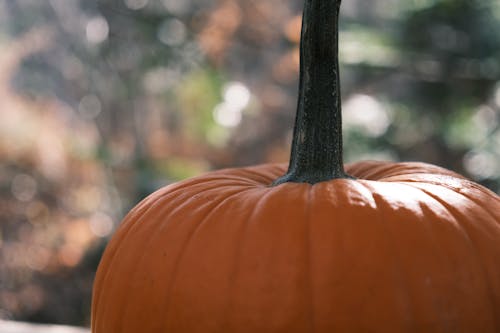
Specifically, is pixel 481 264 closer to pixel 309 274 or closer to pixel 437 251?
pixel 437 251

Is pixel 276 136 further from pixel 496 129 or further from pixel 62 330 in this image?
Answer: pixel 62 330

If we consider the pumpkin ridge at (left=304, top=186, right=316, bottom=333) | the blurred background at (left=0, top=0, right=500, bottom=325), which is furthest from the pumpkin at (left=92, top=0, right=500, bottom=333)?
the blurred background at (left=0, top=0, right=500, bottom=325)

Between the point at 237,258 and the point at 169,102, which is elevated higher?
the point at 237,258

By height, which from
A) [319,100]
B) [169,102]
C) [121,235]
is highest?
[319,100]

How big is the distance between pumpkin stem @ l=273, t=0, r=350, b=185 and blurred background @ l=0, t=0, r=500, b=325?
1561 mm

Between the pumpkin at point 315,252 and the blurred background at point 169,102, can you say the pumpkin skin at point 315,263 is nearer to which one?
the pumpkin at point 315,252

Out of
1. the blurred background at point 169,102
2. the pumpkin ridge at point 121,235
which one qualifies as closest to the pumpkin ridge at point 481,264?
the pumpkin ridge at point 121,235

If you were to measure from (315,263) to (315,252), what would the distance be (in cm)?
1

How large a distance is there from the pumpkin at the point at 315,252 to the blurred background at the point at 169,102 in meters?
1.58

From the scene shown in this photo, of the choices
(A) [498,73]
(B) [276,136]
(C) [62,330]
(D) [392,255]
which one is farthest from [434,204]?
(B) [276,136]

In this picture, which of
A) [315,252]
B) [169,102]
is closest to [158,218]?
[315,252]

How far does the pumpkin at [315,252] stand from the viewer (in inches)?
26.3

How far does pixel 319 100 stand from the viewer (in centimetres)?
85

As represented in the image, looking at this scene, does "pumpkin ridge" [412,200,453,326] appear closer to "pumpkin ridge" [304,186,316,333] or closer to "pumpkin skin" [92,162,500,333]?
"pumpkin skin" [92,162,500,333]
